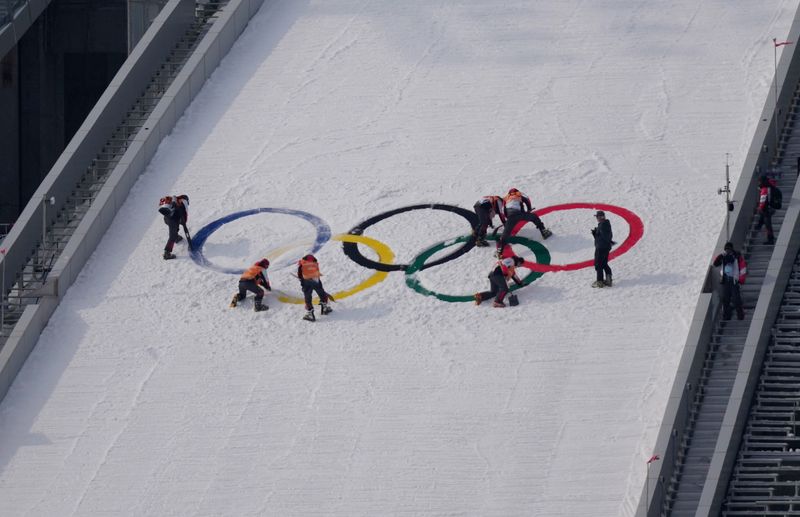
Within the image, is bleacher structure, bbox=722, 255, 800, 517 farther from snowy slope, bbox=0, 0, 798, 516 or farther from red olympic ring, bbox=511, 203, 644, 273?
red olympic ring, bbox=511, 203, 644, 273

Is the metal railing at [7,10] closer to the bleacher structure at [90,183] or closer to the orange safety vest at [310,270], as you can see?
the bleacher structure at [90,183]

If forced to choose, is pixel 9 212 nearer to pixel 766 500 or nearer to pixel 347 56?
pixel 347 56

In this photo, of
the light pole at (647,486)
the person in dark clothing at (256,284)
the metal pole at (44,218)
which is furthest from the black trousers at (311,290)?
the light pole at (647,486)

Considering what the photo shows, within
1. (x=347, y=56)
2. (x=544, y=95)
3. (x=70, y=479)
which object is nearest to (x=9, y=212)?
(x=347, y=56)

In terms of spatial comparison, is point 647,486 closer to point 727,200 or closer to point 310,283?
point 727,200

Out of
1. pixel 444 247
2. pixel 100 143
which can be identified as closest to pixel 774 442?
pixel 444 247


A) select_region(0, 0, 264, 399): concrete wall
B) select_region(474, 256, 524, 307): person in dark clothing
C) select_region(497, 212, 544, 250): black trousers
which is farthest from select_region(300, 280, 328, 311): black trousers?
select_region(0, 0, 264, 399): concrete wall
